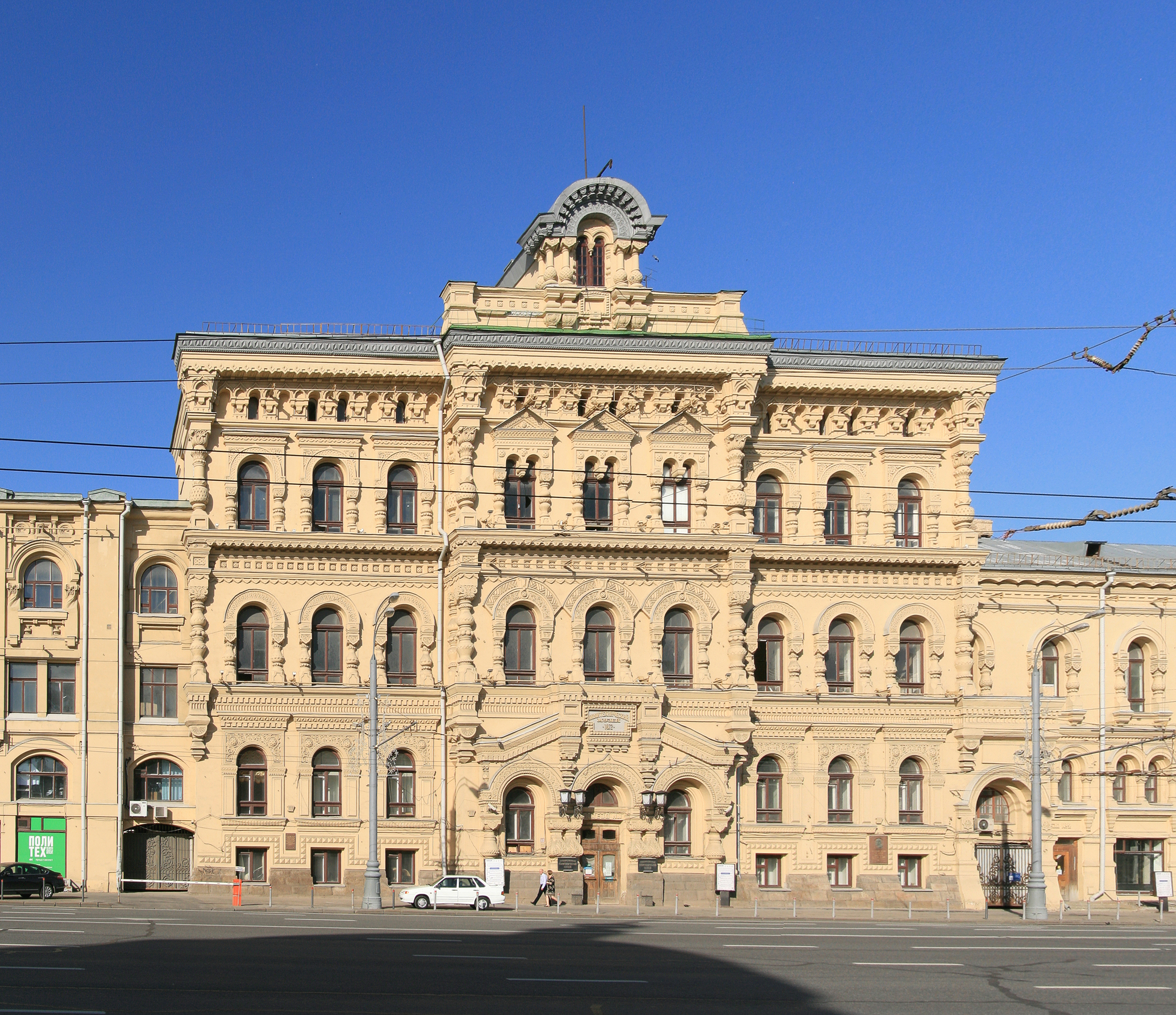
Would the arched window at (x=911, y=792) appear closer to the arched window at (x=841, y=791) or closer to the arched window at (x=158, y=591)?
the arched window at (x=841, y=791)

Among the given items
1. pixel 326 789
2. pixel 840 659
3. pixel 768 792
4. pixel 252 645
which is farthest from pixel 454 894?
pixel 840 659

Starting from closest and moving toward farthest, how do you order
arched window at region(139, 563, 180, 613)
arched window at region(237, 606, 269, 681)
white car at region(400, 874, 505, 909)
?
white car at region(400, 874, 505, 909) → arched window at region(237, 606, 269, 681) → arched window at region(139, 563, 180, 613)

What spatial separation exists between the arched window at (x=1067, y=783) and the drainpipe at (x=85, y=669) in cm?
3239

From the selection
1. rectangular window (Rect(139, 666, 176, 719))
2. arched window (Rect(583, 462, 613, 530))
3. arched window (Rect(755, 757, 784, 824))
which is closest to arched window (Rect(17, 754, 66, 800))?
rectangular window (Rect(139, 666, 176, 719))

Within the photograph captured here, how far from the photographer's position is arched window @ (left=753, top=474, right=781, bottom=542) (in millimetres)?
56344

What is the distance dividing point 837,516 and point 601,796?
12.6 metres

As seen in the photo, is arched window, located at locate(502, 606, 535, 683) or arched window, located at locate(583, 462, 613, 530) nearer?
arched window, located at locate(502, 606, 535, 683)

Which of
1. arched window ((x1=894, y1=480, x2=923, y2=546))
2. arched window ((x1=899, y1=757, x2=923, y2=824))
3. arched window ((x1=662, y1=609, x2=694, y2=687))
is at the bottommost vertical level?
arched window ((x1=899, y1=757, x2=923, y2=824))

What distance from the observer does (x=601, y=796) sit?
53156 millimetres

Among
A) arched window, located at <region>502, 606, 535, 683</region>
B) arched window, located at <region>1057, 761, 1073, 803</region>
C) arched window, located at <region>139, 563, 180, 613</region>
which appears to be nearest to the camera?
arched window, located at <region>139, 563, 180, 613</region>

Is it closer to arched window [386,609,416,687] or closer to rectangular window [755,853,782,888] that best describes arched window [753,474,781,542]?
rectangular window [755,853,782,888]

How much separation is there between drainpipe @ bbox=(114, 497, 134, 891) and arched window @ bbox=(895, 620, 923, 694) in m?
25.5

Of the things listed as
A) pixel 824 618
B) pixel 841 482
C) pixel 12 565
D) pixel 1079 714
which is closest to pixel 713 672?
pixel 824 618

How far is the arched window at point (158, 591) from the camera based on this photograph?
176 ft
